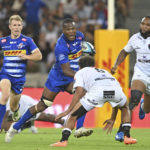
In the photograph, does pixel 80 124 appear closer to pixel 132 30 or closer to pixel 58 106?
pixel 58 106

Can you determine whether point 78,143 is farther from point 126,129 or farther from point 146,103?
point 146,103

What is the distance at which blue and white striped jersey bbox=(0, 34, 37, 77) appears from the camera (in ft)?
39.7

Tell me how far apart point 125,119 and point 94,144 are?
0.80 meters

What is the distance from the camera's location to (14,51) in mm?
12109

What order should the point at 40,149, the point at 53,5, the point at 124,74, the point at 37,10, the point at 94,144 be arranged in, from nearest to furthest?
the point at 40,149 → the point at 94,144 → the point at 124,74 → the point at 37,10 → the point at 53,5

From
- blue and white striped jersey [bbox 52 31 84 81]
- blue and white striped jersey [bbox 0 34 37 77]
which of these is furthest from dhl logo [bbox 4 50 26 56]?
blue and white striped jersey [bbox 52 31 84 81]

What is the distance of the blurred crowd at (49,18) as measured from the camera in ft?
65.5

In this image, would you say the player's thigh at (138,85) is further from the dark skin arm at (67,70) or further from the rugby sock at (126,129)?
the rugby sock at (126,129)

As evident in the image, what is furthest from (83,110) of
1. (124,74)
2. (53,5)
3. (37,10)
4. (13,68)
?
(53,5)

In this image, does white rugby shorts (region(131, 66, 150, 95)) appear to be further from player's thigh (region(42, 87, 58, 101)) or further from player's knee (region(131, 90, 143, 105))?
player's thigh (region(42, 87, 58, 101))

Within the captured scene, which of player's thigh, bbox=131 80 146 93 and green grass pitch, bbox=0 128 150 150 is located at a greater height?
player's thigh, bbox=131 80 146 93

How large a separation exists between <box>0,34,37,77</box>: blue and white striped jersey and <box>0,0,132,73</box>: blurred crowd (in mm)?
7366

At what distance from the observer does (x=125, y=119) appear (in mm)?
10078

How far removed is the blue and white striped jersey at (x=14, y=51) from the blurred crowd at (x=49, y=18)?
290 inches
